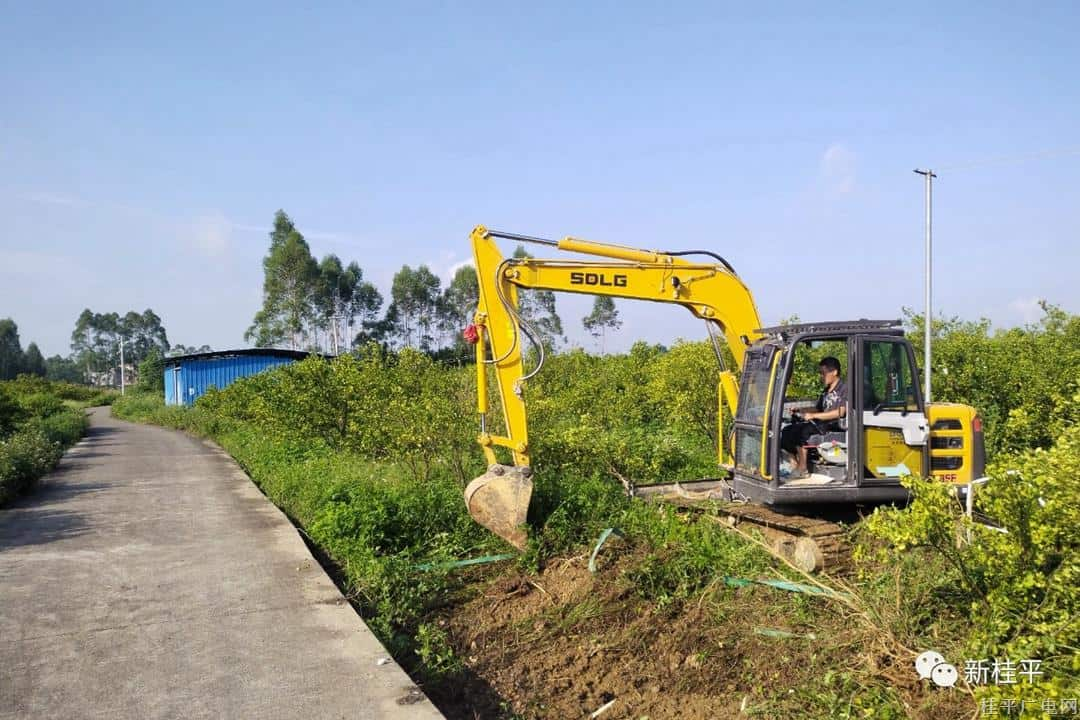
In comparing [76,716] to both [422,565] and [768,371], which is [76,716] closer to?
[422,565]

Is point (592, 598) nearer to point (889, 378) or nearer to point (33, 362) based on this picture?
point (889, 378)

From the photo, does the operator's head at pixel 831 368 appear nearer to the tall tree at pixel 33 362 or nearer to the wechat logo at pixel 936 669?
the wechat logo at pixel 936 669

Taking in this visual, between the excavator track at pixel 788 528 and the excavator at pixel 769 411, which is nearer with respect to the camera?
the excavator track at pixel 788 528

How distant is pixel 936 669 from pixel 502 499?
13.6ft

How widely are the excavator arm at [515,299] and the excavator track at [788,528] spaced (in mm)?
1617

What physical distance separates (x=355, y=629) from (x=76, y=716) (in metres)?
1.91

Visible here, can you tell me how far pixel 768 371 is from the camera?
25.6 feet

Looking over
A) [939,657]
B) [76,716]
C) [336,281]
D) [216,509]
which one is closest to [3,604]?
[76,716]

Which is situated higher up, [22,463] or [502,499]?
[502,499]

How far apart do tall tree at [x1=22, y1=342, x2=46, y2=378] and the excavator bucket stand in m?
92.9

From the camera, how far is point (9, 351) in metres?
86.2

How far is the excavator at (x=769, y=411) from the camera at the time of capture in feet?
24.4

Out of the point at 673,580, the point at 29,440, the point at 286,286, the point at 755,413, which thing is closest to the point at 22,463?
the point at 29,440

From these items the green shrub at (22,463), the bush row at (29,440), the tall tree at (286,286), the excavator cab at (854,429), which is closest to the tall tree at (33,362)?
the tall tree at (286,286)
